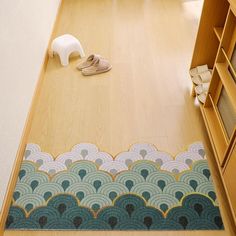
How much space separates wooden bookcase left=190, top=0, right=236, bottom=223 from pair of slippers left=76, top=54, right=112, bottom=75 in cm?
76

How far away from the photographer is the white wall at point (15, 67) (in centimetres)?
147

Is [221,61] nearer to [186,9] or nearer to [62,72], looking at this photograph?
[62,72]

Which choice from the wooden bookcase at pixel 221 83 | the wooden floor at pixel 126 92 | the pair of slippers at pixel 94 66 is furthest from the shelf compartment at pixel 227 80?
the pair of slippers at pixel 94 66

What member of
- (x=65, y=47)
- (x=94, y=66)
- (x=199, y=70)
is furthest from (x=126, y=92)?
(x=65, y=47)

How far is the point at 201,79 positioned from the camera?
188 cm

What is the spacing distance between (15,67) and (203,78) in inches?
49.2

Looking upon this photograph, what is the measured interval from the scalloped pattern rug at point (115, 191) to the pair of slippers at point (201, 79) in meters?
0.34

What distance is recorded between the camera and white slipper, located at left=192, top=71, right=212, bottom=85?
73.7 inches

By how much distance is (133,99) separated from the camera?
205 centimetres

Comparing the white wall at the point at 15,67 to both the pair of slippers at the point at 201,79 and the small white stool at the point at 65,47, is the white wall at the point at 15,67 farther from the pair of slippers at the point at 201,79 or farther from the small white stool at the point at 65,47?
the pair of slippers at the point at 201,79

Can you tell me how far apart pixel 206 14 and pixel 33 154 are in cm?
140

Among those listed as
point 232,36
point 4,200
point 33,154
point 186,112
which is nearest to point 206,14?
point 232,36

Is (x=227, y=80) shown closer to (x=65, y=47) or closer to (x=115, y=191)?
(x=115, y=191)

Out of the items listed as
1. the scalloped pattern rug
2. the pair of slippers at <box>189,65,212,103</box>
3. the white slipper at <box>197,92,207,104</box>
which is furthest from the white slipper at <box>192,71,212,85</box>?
the scalloped pattern rug
